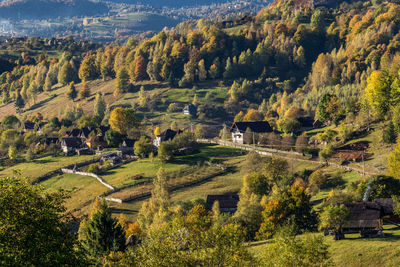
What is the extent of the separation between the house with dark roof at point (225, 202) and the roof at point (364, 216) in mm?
19639

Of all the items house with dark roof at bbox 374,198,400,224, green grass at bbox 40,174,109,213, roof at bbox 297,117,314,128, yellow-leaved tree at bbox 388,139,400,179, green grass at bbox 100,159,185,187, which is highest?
yellow-leaved tree at bbox 388,139,400,179

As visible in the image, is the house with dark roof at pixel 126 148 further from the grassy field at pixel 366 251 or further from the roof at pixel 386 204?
the grassy field at pixel 366 251

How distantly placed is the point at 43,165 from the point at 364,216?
71.0 m

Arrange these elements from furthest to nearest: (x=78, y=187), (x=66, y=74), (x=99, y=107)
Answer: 1. (x=66, y=74)
2. (x=99, y=107)
3. (x=78, y=187)

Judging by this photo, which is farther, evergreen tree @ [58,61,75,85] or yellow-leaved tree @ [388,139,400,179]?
evergreen tree @ [58,61,75,85]

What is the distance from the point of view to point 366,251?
107 ft

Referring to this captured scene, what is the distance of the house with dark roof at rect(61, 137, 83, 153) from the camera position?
334ft

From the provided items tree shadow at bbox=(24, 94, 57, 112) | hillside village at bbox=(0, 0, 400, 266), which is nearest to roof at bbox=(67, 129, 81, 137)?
hillside village at bbox=(0, 0, 400, 266)

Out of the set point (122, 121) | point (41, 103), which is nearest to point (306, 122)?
point (122, 121)

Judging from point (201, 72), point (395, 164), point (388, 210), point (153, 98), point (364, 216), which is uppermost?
point (201, 72)

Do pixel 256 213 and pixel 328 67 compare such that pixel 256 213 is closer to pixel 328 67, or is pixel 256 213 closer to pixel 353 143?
pixel 353 143

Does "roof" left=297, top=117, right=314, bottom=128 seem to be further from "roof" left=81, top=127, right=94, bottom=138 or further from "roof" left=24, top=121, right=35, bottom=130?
"roof" left=24, top=121, right=35, bottom=130

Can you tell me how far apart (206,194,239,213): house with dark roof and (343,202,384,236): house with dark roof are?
64.7 ft

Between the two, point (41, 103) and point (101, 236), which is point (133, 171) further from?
point (41, 103)
